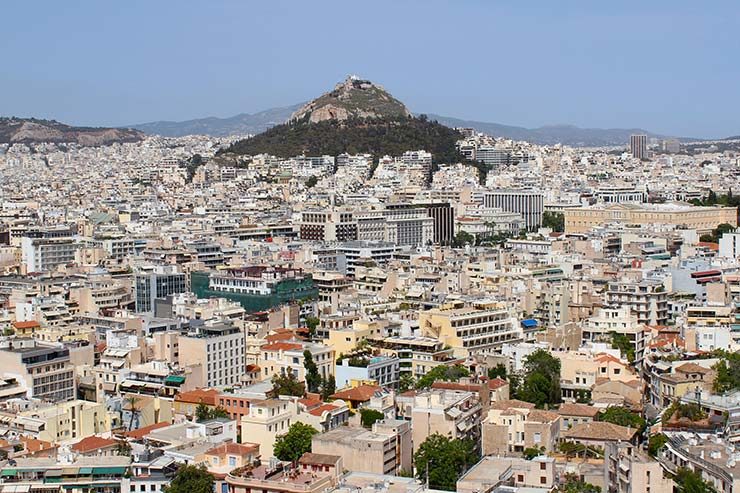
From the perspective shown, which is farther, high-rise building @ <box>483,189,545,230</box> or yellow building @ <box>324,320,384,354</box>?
high-rise building @ <box>483,189,545,230</box>


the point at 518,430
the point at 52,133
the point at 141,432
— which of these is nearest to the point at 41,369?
the point at 141,432

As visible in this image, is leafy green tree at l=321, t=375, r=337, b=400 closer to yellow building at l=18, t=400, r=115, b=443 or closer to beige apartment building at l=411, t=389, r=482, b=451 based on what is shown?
beige apartment building at l=411, t=389, r=482, b=451

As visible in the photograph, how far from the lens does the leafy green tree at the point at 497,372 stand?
2508cm

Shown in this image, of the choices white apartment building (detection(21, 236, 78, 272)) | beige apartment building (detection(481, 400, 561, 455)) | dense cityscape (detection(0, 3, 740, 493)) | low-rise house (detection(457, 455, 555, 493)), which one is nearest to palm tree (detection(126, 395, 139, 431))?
dense cityscape (detection(0, 3, 740, 493))

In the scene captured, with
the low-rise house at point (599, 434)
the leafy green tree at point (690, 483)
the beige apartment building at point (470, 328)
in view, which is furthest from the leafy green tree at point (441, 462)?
the beige apartment building at point (470, 328)

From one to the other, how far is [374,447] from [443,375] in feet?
17.7

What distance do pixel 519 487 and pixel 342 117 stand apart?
83299 mm

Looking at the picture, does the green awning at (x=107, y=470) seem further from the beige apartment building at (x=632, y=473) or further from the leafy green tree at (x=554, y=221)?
the leafy green tree at (x=554, y=221)

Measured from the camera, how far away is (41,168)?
123188 millimetres

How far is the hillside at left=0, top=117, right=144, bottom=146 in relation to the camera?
151 m

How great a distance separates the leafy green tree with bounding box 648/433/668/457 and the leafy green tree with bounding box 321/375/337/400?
643 cm

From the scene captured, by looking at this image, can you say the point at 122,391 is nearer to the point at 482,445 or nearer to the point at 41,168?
the point at 482,445

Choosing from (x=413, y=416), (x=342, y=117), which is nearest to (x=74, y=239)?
(x=413, y=416)

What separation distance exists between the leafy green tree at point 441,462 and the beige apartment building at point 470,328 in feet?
24.6
